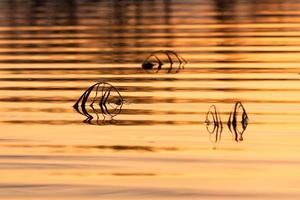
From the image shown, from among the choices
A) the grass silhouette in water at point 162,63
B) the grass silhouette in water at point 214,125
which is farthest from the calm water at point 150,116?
the grass silhouette in water at point 162,63

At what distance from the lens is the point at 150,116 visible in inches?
914

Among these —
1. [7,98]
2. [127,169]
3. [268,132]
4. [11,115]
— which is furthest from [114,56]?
[127,169]

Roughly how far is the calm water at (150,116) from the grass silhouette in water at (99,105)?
144mm

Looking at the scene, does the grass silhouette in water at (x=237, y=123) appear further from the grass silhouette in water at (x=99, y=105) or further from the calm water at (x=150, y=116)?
the grass silhouette in water at (x=99, y=105)

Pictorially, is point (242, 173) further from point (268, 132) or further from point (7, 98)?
point (7, 98)

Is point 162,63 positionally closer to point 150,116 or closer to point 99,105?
point 99,105

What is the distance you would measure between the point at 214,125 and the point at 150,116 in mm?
1677

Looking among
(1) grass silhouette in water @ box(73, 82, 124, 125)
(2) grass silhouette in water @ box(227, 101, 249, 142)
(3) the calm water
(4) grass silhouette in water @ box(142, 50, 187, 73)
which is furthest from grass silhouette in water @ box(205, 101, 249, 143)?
(4) grass silhouette in water @ box(142, 50, 187, 73)

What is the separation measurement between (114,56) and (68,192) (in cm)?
2057

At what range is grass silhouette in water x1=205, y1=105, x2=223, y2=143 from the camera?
68.2ft

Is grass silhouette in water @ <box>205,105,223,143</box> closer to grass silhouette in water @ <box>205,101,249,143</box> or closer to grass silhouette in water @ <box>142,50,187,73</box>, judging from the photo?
grass silhouette in water @ <box>205,101,249,143</box>

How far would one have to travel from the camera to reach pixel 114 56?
36.8 meters

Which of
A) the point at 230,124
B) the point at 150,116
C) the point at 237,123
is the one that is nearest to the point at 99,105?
the point at 150,116

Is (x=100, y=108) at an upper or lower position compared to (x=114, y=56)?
lower
